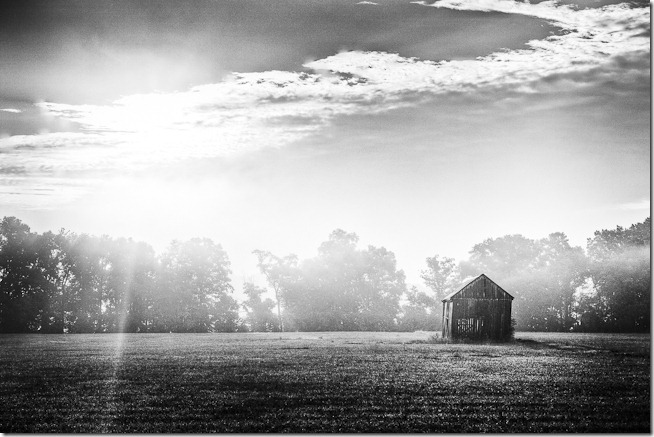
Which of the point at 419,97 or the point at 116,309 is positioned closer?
the point at 419,97

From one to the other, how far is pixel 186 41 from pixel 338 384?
258 inches

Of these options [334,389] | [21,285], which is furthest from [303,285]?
[21,285]

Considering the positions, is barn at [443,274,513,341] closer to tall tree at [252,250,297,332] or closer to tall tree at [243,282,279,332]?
tall tree at [243,282,279,332]

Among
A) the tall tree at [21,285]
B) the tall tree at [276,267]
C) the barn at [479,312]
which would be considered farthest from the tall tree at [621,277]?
the tall tree at [21,285]

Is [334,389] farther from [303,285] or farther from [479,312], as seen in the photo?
[479,312]

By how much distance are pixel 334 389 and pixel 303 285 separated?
477 centimetres

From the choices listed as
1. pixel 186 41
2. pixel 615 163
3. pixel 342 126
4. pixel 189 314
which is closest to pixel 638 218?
pixel 615 163

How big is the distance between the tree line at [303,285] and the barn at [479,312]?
587 mm

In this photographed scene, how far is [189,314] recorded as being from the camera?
64.5ft

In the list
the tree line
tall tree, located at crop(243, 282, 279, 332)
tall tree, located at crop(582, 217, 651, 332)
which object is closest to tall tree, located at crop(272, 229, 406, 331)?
the tree line

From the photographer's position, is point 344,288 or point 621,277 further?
point 344,288

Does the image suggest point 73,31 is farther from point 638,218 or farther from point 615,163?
point 638,218

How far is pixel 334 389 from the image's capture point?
32.7ft

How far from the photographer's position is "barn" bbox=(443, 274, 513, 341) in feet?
58.6
